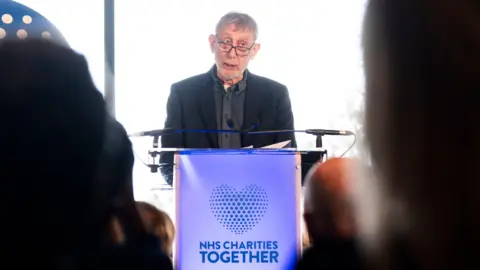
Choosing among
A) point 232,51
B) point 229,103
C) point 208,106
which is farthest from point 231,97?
point 232,51

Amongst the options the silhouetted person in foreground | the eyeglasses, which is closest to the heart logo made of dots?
the silhouetted person in foreground

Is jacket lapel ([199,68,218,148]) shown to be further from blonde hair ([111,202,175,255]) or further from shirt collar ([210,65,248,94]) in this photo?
blonde hair ([111,202,175,255])

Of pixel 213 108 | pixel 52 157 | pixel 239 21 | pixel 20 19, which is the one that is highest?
pixel 239 21

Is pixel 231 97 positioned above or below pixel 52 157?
above

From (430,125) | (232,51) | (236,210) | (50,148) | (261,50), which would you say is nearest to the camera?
(430,125)

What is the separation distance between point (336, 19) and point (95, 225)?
303 cm

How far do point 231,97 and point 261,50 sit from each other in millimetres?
414

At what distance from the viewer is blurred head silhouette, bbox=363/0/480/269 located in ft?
1.92

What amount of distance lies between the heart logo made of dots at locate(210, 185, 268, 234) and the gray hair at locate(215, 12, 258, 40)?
1.98 metres

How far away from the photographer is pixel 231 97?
10.7 feet

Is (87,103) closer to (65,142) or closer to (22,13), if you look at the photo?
(65,142)

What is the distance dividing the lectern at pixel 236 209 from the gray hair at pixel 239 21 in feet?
6.30

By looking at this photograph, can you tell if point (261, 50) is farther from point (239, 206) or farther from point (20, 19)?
point (20, 19)

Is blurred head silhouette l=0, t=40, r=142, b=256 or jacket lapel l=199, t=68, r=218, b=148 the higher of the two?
jacket lapel l=199, t=68, r=218, b=148
